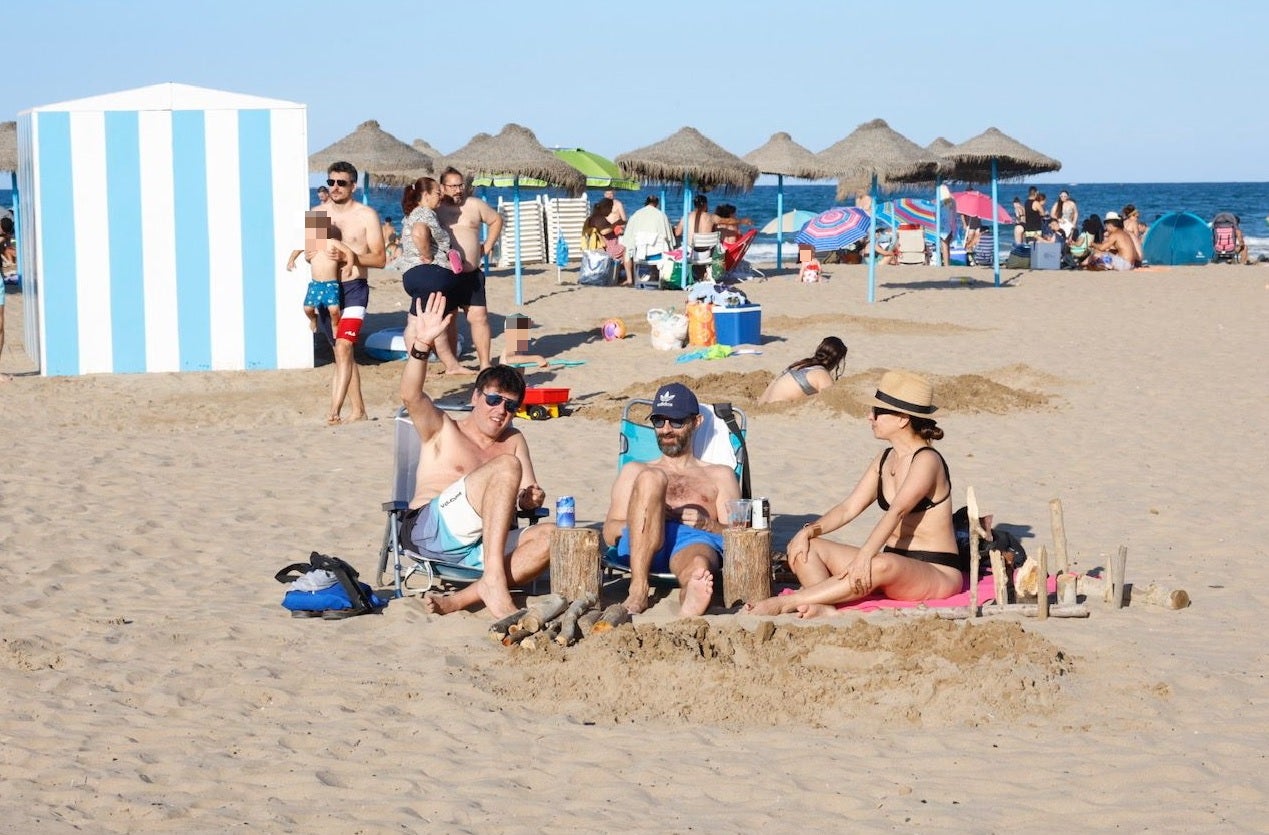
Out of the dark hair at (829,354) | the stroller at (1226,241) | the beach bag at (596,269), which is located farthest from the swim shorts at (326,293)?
the stroller at (1226,241)

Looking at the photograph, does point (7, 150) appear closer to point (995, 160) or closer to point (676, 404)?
point (995, 160)

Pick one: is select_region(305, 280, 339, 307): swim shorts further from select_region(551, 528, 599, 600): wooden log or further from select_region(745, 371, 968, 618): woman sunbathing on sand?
select_region(745, 371, 968, 618): woman sunbathing on sand

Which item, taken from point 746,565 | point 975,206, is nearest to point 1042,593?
point 746,565

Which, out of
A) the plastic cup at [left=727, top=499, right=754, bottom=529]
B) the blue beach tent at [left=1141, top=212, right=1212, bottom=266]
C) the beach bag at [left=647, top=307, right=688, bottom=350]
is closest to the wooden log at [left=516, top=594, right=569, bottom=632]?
the plastic cup at [left=727, top=499, right=754, bottom=529]

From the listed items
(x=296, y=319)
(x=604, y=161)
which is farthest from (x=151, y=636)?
(x=604, y=161)

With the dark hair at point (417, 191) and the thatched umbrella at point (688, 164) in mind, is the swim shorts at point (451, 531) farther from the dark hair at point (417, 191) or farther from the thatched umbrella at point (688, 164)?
the thatched umbrella at point (688, 164)

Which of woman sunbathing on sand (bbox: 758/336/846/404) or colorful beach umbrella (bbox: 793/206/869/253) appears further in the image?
colorful beach umbrella (bbox: 793/206/869/253)

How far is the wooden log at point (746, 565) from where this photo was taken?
5367 mm

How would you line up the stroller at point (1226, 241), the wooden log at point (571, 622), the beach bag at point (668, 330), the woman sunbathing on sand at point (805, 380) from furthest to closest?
1. the stroller at point (1226, 241)
2. the beach bag at point (668, 330)
3. the woman sunbathing on sand at point (805, 380)
4. the wooden log at point (571, 622)

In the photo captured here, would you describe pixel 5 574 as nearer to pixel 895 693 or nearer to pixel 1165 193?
pixel 895 693

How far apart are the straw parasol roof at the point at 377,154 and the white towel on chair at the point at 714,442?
15020 mm

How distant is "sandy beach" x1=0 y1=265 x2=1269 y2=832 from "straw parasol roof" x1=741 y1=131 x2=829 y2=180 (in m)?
12.8

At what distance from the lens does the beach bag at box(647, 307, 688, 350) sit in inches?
512

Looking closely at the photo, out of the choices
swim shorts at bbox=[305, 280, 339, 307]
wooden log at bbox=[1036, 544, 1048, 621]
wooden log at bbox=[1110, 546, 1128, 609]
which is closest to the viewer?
wooden log at bbox=[1036, 544, 1048, 621]
